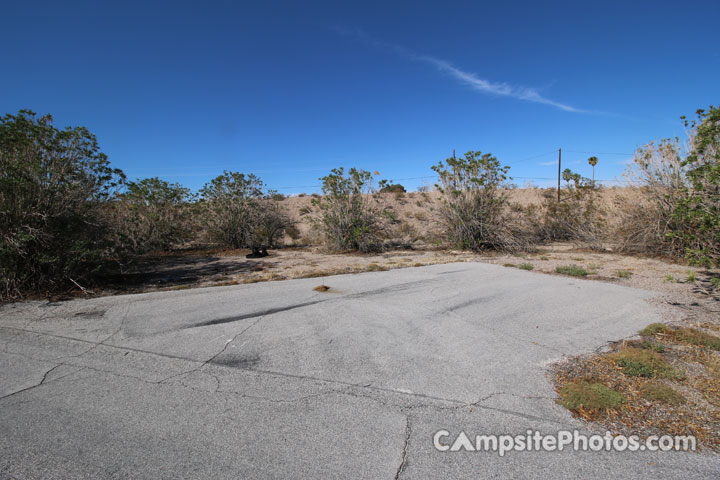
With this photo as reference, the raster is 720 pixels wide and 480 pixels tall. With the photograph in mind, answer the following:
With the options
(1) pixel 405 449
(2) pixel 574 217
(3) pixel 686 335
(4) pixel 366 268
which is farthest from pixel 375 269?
(2) pixel 574 217

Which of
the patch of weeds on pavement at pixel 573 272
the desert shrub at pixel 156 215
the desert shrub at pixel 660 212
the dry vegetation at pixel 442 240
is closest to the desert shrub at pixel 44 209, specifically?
the dry vegetation at pixel 442 240

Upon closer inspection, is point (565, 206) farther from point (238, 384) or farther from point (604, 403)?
point (238, 384)

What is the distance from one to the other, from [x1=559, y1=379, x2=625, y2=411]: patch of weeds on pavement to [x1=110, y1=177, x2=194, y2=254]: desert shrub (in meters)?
15.2

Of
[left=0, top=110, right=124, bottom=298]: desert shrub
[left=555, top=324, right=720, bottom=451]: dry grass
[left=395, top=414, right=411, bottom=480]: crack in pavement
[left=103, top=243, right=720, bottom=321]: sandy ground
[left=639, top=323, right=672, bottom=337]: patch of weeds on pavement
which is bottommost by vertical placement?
[left=395, top=414, right=411, bottom=480]: crack in pavement

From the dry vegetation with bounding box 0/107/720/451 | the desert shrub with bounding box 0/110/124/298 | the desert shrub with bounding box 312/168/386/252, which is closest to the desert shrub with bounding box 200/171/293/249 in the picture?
the dry vegetation with bounding box 0/107/720/451

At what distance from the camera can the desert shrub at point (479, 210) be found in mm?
13620

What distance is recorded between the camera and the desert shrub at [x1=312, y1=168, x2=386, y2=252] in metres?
14.9

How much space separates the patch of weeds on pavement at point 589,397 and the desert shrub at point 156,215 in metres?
15.2

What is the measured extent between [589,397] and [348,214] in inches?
490

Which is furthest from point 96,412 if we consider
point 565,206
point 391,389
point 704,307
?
point 565,206

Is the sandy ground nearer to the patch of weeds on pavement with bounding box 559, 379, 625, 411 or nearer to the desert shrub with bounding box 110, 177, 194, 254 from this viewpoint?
the desert shrub with bounding box 110, 177, 194, 254

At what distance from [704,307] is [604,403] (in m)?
4.63

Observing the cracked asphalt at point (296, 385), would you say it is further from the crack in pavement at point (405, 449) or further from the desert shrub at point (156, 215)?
the desert shrub at point (156, 215)

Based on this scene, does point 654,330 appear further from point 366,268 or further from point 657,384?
point 366,268
